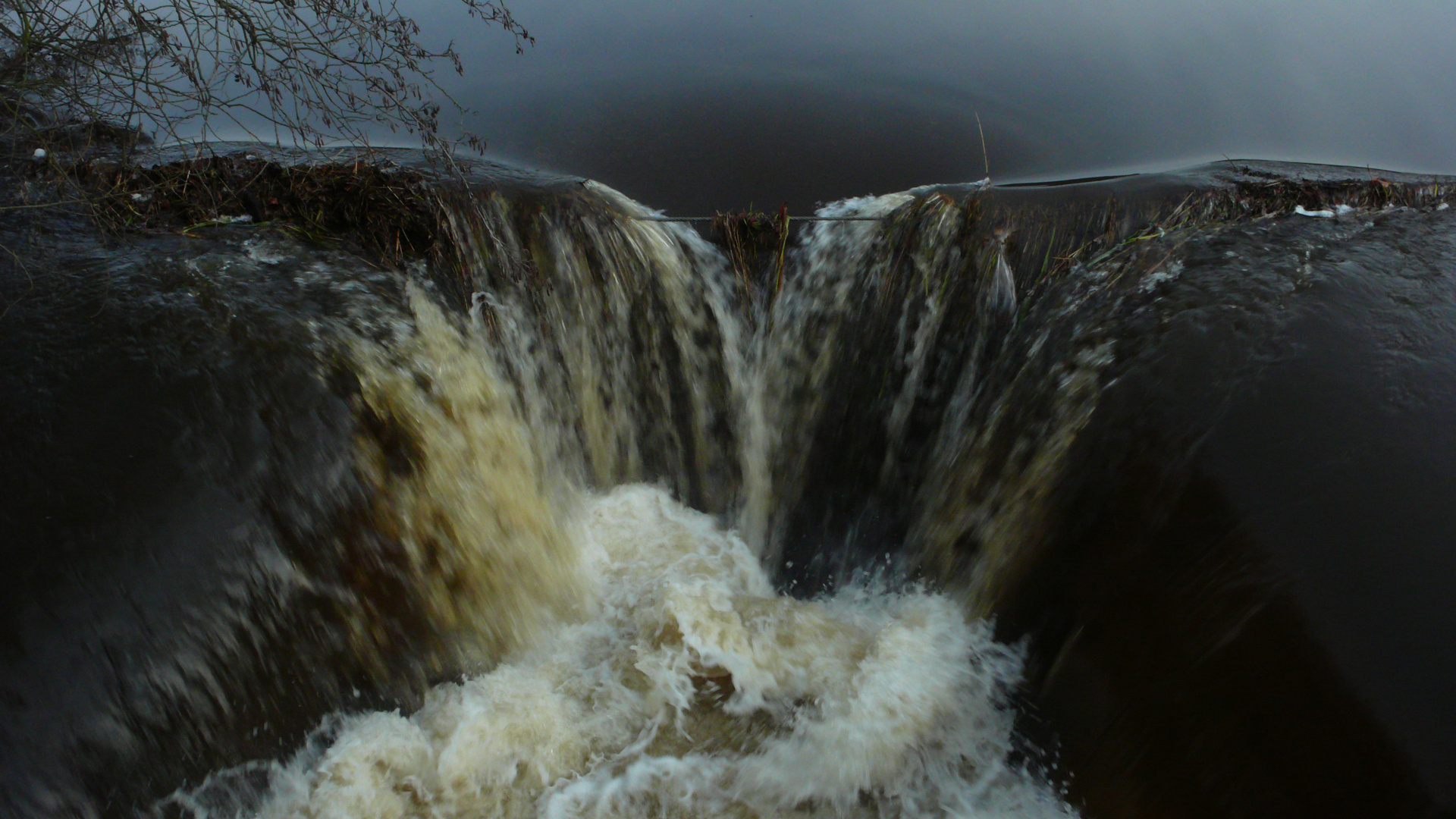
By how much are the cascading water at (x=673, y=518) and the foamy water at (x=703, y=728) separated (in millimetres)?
14

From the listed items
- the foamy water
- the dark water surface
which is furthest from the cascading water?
the dark water surface

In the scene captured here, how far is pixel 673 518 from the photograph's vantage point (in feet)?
14.6

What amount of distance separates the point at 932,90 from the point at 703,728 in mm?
5513

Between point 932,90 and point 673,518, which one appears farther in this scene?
point 932,90

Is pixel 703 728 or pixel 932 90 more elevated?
pixel 932 90

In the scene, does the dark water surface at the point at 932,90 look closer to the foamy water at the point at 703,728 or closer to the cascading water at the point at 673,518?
the cascading water at the point at 673,518

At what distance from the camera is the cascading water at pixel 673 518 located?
255 cm

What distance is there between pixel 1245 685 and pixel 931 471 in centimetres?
194

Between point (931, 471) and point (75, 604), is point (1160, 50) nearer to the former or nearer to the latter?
point (931, 471)

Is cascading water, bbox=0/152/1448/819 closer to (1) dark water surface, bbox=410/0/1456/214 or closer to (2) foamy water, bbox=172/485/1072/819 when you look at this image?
(2) foamy water, bbox=172/485/1072/819

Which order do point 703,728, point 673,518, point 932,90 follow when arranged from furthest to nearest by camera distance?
point 932,90 → point 673,518 → point 703,728

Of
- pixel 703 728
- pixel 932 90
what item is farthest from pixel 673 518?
pixel 932 90

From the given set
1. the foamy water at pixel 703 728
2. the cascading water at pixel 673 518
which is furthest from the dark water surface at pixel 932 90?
the foamy water at pixel 703 728

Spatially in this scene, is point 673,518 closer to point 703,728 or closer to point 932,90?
point 703,728
